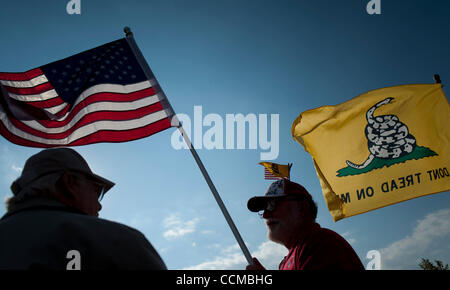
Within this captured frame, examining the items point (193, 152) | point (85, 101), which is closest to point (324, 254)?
point (193, 152)

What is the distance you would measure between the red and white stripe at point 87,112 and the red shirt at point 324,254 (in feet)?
9.46

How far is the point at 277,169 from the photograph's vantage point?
31.5 feet

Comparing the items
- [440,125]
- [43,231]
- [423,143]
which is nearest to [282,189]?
[43,231]

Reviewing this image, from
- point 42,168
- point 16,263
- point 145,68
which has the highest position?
point 145,68

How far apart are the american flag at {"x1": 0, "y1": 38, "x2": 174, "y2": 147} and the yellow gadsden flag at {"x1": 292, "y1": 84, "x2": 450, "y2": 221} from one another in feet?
13.2

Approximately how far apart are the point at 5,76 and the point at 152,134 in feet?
9.16

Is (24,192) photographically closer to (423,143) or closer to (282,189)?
(282,189)

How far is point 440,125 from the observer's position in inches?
277

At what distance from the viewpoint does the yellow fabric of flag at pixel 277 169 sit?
31.1 ft

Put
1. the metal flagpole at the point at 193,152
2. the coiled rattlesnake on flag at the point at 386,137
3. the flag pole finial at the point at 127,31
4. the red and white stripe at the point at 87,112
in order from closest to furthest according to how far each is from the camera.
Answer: the metal flagpole at the point at 193,152 < the red and white stripe at the point at 87,112 < the flag pole finial at the point at 127,31 < the coiled rattlesnake on flag at the point at 386,137

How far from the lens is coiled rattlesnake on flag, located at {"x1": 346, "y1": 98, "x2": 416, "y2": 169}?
6961 mm

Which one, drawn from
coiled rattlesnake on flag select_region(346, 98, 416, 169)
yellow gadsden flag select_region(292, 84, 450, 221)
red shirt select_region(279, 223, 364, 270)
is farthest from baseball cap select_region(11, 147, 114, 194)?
coiled rattlesnake on flag select_region(346, 98, 416, 169)

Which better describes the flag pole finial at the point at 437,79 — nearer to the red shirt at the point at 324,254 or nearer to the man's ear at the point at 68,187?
the red shirt at the point at 324,254

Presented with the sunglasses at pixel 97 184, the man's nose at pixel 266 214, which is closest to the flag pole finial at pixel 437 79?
the man's nose at pixel 266 214
